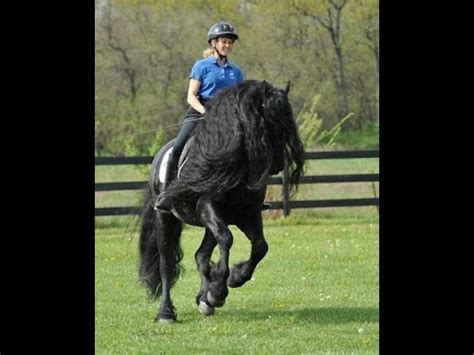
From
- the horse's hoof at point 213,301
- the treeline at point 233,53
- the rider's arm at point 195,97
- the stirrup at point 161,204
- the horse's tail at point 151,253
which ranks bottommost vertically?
the horse's hoof at point 213,301

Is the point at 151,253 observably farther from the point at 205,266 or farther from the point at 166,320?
the point at 166,320

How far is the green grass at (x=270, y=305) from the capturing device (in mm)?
9852

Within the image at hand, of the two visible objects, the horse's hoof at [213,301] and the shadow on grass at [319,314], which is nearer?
the horse's hoof at [213,301]

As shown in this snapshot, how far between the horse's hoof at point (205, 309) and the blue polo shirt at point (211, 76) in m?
2.09

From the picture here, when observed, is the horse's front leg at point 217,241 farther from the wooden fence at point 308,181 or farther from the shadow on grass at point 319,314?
the wooden fence at point 308,181

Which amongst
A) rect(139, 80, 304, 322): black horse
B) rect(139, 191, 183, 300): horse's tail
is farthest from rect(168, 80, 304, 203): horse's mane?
rect(139, 191, 183, 300): horse's tail

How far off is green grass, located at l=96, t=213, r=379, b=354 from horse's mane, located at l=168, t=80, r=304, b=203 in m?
1.40

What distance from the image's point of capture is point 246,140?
34.5 ft

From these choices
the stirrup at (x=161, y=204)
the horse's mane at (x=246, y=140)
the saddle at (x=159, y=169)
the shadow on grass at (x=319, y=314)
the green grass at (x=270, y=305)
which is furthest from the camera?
the saddle at (x=159, y=169)

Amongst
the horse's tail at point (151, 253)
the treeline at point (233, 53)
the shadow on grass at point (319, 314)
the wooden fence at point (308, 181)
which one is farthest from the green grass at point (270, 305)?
the treeline at point (233, 53)

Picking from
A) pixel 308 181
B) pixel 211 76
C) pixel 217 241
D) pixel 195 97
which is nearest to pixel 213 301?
pixel 217 241

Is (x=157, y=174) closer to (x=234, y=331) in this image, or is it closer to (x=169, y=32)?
(x=234, y=331)
